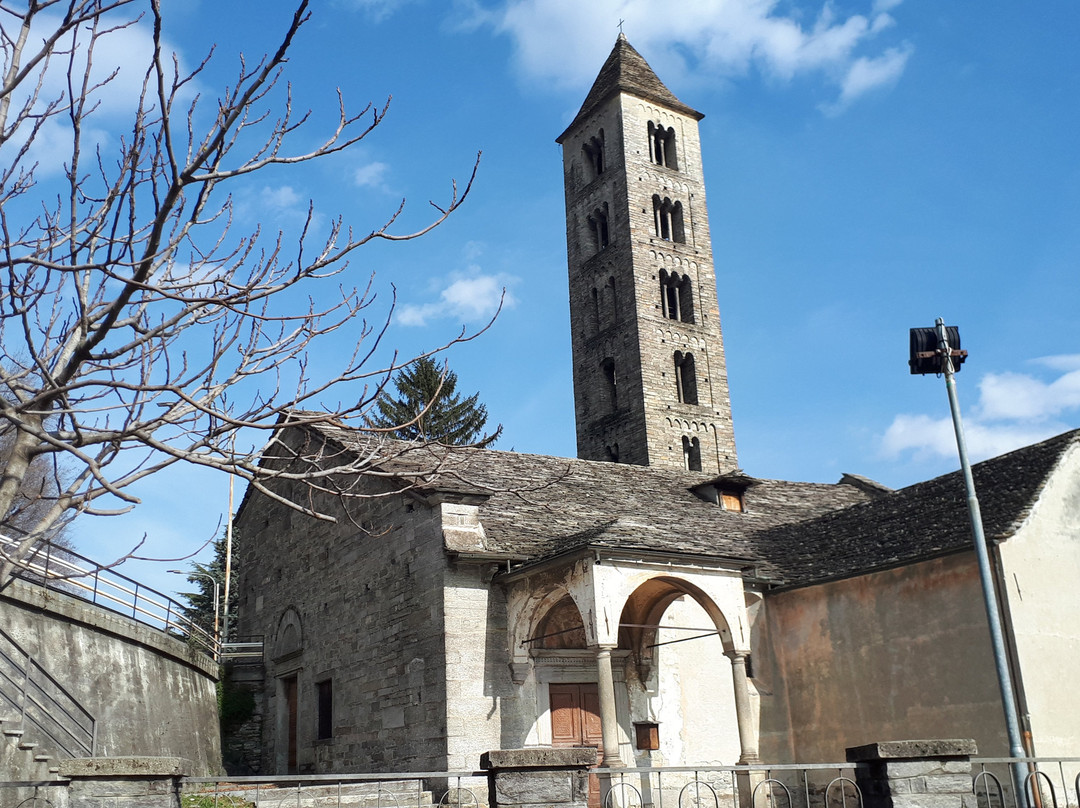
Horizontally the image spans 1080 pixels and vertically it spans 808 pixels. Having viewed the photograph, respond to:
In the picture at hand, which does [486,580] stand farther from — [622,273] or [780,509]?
[622,273]

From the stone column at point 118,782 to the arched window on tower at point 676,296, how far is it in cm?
4205

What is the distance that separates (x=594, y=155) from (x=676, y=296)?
9.08m

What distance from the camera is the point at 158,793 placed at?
708cm

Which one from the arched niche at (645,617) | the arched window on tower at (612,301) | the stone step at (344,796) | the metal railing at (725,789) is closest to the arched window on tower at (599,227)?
the arched window on tower at (612,301)

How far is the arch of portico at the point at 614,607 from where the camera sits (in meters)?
15.7

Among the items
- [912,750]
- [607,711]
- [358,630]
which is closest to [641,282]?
[358,630]

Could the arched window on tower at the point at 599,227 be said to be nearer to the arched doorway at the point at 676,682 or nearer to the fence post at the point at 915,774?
the arched doorway at the point at 676,682

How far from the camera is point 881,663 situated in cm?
1784

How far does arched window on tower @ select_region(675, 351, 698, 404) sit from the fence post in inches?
1487

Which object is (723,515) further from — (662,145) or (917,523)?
(662,145)

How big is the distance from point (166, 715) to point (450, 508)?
7007 millimetres

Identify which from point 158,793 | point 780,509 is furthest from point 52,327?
point 780,509

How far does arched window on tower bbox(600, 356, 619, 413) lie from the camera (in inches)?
1852

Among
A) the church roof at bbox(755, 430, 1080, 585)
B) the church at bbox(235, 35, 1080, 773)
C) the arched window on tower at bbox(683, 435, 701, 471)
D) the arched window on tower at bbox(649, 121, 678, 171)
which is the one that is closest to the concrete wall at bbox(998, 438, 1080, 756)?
the church at bbox(235, 35, 1080, 773)
